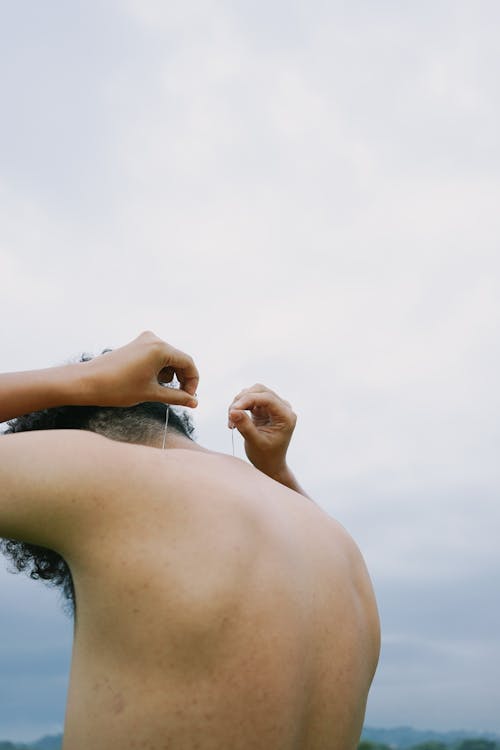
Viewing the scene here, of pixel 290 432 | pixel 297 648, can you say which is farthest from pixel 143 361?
pixel 297 648

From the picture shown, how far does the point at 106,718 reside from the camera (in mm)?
1618

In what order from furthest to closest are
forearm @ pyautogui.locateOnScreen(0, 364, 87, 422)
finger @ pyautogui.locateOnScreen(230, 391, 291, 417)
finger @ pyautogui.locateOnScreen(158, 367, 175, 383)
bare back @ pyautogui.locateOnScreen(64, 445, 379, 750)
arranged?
finger @ pyautogui.locateOnScreen(230, 391, 291, 417)
finger @ pyautogui.locateOnScreen(158, 367, 175, 383)
forearm @ pyautogui.locateOnScreen(0, 364, 87, 422)
bare back @ pyautogui.locateOnScreen(64, 445, 379, 750)

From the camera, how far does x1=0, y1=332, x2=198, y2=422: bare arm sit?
2.11 metres

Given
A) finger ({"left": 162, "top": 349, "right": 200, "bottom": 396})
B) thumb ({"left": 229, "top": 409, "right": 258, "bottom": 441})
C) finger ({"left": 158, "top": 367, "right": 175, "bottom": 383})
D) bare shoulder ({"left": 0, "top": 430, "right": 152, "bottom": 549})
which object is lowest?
bare shoulder ({"left": 0, "top": 430, "right": 152, "bottom": 549})

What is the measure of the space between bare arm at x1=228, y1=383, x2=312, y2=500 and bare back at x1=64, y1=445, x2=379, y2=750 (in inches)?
22.4

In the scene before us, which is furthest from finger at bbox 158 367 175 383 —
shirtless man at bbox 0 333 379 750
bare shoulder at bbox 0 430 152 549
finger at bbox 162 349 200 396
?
bare shoulder at bbox 0 430 152 549

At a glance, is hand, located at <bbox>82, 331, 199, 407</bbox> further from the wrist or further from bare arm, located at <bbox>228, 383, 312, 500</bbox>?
bare arm, located at <bbox>228, 383, 312, 500</bbox>

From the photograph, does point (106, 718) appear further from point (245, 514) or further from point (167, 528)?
point (245, 514)

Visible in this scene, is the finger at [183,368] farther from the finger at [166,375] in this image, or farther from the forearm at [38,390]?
the forearm at [38,390]

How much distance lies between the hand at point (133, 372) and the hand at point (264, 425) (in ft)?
0.90

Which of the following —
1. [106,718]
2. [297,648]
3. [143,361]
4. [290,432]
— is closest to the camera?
[106,718]

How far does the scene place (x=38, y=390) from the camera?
2.12 metres

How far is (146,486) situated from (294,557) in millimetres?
367

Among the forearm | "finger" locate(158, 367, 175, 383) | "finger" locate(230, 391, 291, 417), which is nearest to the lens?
the forearm
